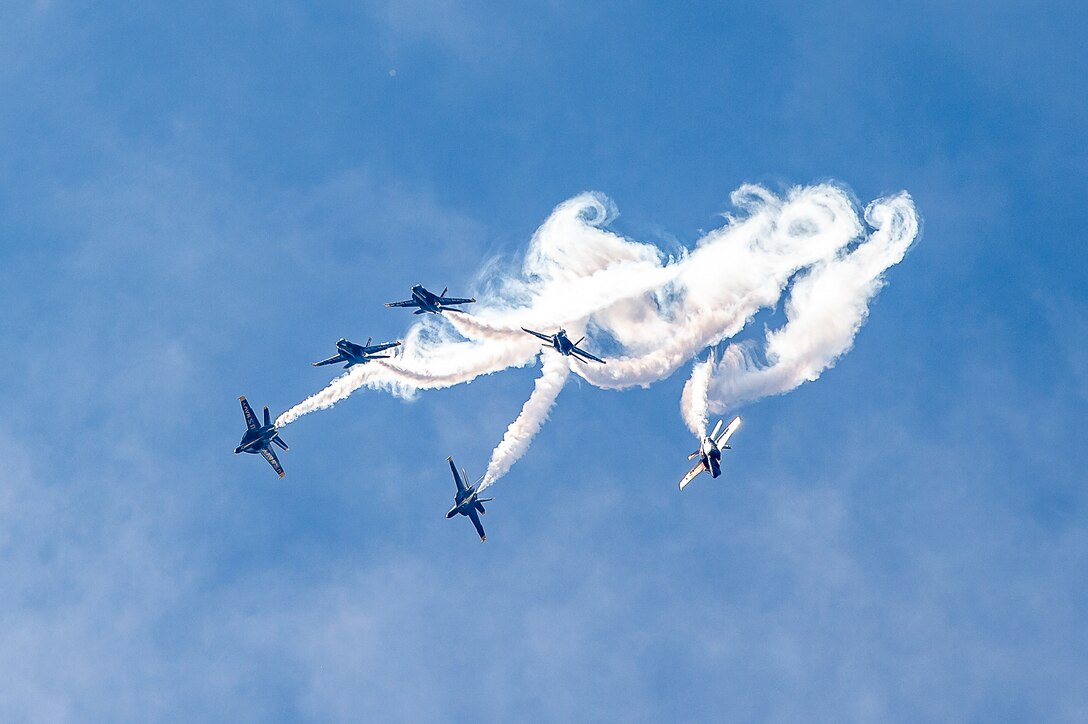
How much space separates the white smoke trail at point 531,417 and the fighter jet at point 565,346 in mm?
1204

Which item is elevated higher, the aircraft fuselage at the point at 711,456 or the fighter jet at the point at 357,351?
the fighter jet at the point at 357,351

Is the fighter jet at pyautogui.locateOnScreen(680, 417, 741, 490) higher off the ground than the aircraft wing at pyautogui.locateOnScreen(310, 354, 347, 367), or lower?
lower

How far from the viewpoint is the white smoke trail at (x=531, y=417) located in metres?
79.7

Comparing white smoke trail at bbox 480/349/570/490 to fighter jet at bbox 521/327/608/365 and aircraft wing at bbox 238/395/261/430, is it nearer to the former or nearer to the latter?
fighter jet at bbox 521/327/608/365

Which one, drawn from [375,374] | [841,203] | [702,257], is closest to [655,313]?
[702,257]

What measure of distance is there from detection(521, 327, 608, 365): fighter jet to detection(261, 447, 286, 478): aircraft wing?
26.4 meters

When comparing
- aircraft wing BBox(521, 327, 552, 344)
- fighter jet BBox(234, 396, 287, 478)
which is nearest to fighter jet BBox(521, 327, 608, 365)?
aircraft wing BBox(521, 327, 552, 344)

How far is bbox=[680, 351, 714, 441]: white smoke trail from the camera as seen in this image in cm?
7688

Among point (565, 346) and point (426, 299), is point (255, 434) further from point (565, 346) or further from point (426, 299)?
point (565, 346)

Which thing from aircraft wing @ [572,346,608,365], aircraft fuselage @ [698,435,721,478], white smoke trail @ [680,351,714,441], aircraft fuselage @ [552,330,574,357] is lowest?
aircraft fuselage @ [698,435,721,478]

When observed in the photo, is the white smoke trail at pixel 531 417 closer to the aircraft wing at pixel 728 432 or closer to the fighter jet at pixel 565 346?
the fighter jet at pixel 565 346

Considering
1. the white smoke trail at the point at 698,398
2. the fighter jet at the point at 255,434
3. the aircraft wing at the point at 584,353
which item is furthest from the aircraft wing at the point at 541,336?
the fighter jet at the point at 255,434

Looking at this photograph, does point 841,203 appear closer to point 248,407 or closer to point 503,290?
point 503,290

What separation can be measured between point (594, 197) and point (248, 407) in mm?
35185
